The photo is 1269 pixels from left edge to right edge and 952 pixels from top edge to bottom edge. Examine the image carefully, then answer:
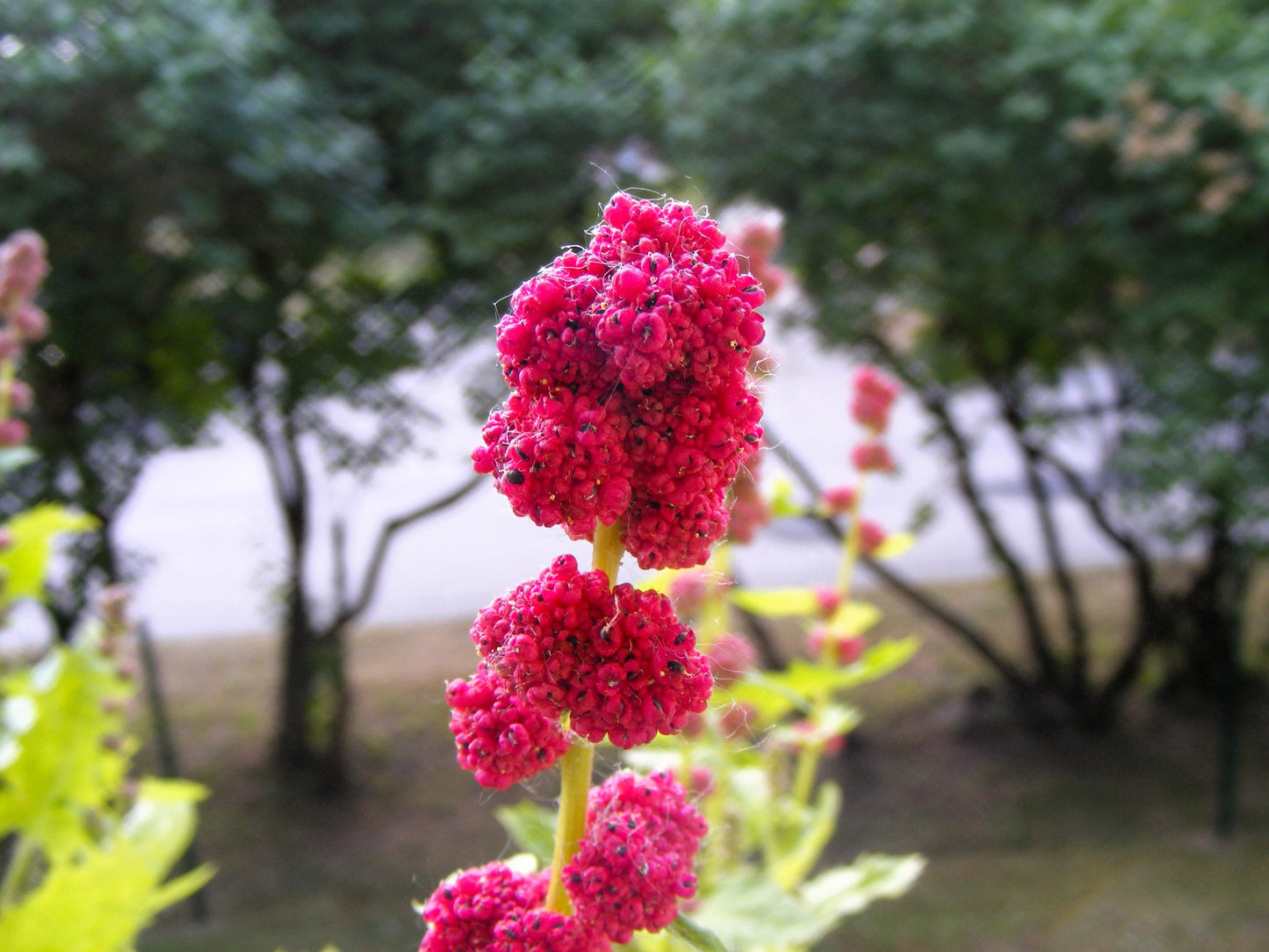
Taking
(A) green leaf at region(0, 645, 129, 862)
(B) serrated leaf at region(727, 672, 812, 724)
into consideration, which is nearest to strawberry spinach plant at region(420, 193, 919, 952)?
(B) serrated leaf at region(727, 672, 812, 724)

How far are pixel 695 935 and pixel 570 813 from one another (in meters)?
0.08

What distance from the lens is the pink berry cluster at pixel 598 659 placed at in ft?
1.37

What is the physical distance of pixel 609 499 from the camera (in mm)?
406

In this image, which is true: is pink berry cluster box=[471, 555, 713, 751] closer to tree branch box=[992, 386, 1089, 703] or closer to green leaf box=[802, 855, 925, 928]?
green leaf box=[802, 855, 925, 928]

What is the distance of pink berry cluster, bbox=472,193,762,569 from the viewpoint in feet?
1.30

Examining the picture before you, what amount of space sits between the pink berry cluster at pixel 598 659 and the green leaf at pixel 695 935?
10cm

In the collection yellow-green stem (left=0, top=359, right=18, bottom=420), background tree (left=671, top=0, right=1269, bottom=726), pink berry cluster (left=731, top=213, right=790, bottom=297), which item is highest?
background tree (left=671, top=0, right=1269, bottom=726)

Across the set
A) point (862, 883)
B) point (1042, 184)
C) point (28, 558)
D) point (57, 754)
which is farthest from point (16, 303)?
point (1042, 184)

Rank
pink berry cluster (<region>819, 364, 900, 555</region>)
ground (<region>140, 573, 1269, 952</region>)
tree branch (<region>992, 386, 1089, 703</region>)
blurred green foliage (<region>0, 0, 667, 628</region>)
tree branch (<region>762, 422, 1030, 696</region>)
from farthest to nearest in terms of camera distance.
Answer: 1. tree branch (<region>762, 422, 1030, 696</region>)
2. tree branch (<region>992, 386, 1089, 703</region>)
3. ground (<region>140, 573, 1269, 952</region>)
4. blurred green foliage (<region>0, 0, 667, 628</region>)
5. pink berry cluster (<region>819, 364, 900, 555</region>)

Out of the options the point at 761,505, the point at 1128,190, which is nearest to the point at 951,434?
the point at 1128,190

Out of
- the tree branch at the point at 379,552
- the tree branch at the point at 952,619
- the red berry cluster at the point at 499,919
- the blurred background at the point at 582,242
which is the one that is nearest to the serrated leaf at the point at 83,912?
the red berry cluster at the point at 499,919

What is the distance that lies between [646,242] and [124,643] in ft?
3.69

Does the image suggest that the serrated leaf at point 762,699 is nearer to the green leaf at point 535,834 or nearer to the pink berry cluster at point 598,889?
the green leaf at point 535,834

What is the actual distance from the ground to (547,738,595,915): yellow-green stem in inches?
74.0
